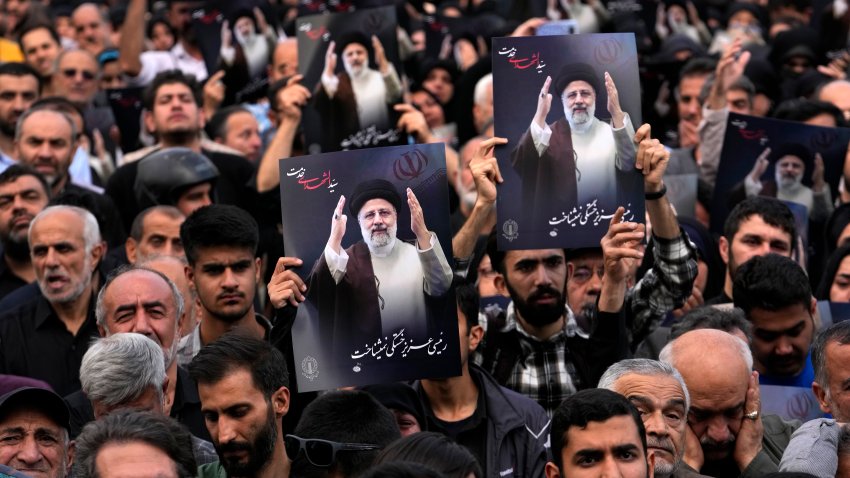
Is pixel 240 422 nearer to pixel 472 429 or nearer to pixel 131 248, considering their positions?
pixel 472 429

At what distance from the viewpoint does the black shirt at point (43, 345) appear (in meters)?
7.59

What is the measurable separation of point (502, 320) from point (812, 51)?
636 centimetres

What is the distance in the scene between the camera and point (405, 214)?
6352 mm

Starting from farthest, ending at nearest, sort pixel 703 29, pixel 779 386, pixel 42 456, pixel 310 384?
pixel 703 29 → pixel 779 386 → pixel 310 384 → pixel 42 456

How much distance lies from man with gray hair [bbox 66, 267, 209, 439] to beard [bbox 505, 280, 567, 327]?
148 cm

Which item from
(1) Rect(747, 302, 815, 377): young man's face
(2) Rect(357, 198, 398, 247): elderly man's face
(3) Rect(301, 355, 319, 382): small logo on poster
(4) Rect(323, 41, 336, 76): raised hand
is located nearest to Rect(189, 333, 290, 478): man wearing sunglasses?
(3) Rect(301, 355, 319, 382): small logo on poster

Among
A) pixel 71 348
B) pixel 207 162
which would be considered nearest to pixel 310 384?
pixel 71 348

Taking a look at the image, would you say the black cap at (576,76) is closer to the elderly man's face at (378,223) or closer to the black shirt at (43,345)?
the elderly man's face at (378,223)

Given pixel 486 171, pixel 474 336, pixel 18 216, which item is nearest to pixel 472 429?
pixel 474 336

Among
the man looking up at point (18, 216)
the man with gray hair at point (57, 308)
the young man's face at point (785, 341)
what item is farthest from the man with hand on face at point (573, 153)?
the man looking up at point (18, 216)

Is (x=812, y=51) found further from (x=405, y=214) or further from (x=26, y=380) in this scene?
(x=26, y=380)

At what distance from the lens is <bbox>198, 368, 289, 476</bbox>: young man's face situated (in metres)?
5.79

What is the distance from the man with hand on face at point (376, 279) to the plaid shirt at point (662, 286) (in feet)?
3.70

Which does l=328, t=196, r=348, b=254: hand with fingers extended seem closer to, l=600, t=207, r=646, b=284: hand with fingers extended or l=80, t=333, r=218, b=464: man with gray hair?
l=80, t=333, r=218, b=464: man with gray hair
